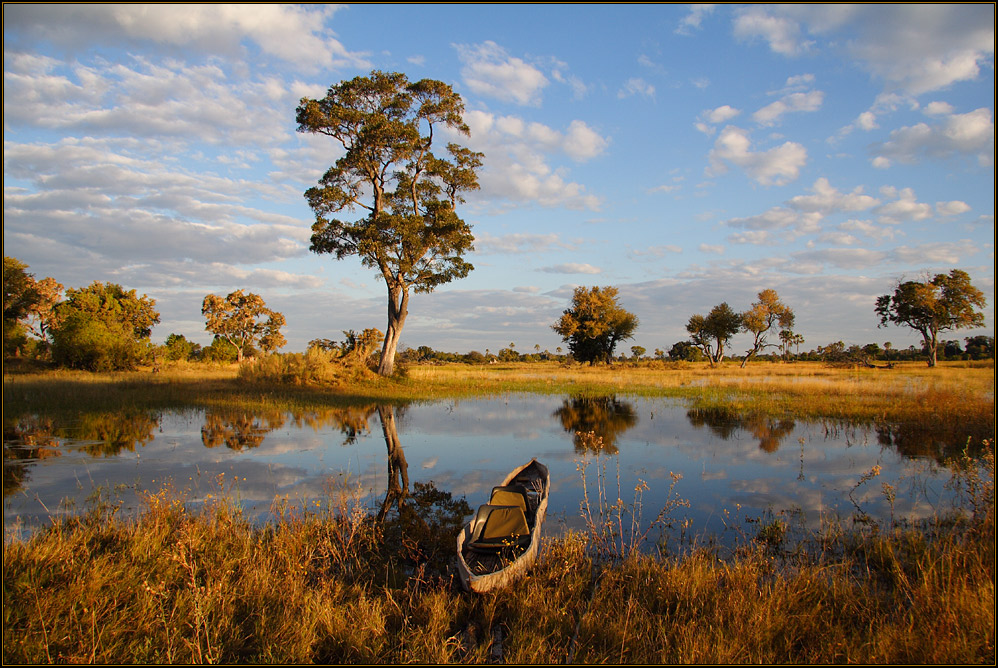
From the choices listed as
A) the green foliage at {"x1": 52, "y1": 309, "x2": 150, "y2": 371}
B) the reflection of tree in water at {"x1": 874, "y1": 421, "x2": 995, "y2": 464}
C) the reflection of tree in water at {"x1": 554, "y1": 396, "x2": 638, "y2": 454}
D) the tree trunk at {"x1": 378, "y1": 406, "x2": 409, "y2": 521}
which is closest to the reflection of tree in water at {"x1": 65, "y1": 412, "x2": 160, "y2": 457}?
the tree trunk at {"x1": 378, "y1": 406, "x2": 409, "y2": 521}

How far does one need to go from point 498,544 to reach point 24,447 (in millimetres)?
12776

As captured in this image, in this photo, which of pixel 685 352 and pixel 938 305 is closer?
pixel 938 305

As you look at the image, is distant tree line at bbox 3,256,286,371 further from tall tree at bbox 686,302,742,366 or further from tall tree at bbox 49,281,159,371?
tall tree at bbox 686,302,742,366

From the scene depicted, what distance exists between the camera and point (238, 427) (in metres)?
16.5

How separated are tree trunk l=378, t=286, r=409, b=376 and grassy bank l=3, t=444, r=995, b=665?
23737mm

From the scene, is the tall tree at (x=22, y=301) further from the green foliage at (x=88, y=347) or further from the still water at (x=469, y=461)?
the still water at (x=469, y=461)

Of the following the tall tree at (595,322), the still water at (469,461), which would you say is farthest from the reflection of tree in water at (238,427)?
the tall tree at (595,322)

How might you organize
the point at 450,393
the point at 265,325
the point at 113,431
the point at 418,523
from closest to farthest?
the point at 418,523 → the point at 113,431 → the point at 450,393 → the point at 265,325

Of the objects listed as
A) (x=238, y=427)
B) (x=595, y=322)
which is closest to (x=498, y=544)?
(x=238, y=427)

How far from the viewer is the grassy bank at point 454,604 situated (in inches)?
168

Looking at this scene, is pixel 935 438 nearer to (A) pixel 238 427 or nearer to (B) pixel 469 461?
(B) pixel 469 461

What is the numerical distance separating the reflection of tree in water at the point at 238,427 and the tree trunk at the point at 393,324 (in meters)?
11.0

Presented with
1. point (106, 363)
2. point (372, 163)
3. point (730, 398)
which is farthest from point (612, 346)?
point (106, 363)

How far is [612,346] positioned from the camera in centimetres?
5994
